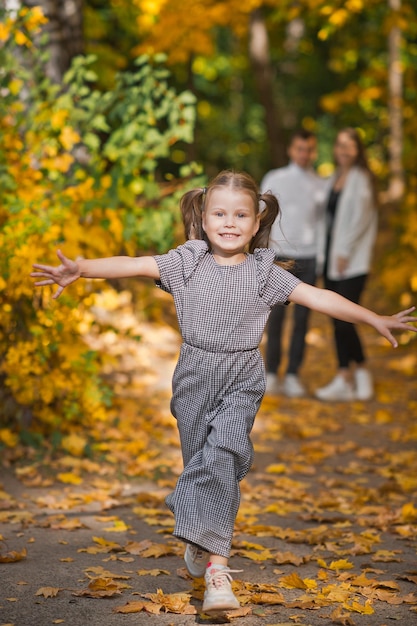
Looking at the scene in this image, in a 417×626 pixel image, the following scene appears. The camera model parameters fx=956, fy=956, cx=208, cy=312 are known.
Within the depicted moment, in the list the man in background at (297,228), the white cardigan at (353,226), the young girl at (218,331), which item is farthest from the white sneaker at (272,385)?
the young girl at (218,331)

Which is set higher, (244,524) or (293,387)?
(293,387)

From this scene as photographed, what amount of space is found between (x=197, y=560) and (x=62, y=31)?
16.0 ft

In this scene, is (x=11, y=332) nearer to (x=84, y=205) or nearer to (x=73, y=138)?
(x=84, y=205)

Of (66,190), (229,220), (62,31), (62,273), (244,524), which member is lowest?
(244,524)

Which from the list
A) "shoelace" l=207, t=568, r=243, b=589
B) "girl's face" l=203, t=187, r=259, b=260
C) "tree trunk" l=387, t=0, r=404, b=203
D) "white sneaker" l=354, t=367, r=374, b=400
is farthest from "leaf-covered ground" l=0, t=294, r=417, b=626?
"tree trunk" l=387, t=0, r=404, b=203

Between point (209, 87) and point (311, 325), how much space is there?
50.6 ft

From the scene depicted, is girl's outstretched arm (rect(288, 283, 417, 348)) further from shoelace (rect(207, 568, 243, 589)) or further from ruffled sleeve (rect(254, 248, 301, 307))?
shoelace (rect(207, 568, 243, 589))

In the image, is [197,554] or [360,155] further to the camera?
[360,155]

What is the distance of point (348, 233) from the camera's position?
7.47 m

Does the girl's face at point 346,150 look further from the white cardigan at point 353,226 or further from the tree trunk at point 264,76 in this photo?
the tree trunk at point 264,76

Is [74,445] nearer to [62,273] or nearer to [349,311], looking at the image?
[62,273]

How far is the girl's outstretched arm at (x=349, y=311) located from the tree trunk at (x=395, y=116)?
41.5ft

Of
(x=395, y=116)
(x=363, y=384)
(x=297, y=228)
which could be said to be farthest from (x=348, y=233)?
(x=395, y=116)

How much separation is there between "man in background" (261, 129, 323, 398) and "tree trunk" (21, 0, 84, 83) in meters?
1.82
